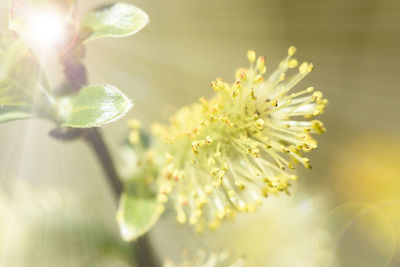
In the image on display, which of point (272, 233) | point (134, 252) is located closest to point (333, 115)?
point (272, 233)

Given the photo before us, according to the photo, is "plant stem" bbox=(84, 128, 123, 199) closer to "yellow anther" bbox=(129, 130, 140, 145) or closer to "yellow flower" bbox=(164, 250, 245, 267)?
"yellow anther" bbox=(129, 130, 140, 145)

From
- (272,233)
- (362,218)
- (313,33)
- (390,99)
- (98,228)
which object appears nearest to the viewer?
(98,228)

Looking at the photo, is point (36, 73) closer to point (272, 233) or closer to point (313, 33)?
point (272, 233)

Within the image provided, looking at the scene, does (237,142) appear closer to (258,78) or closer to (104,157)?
(258,78)

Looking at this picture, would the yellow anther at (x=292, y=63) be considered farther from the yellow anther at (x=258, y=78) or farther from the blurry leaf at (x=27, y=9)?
the blurry leaf at (x=27, y=9)

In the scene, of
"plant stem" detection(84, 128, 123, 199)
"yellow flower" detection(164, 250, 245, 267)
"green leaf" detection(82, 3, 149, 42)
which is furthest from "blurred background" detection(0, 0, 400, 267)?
"green leaf" detection(82, 3, 149, 42)

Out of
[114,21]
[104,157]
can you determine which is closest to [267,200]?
[104,157]
